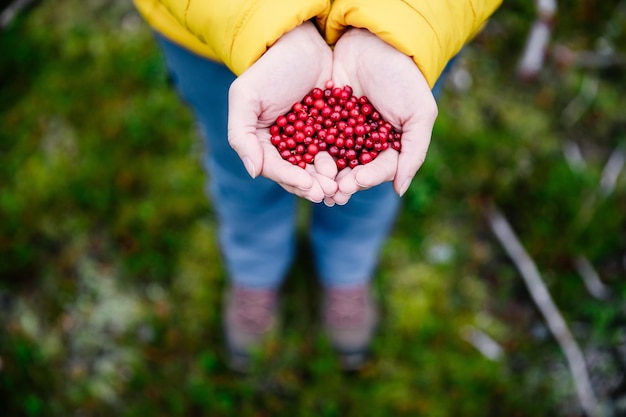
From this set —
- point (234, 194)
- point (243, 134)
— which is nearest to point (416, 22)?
point (243, 134)

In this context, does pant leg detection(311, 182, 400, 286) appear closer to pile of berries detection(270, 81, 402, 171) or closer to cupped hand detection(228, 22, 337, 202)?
pile of berries detection(270, 81, 402, 171)

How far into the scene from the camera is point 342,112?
166cm

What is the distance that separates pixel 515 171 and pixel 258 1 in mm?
2125

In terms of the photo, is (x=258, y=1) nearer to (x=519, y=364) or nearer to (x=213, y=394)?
(x=213, y=394)

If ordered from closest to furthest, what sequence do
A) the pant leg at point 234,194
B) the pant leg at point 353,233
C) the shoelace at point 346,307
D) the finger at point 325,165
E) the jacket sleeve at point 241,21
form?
the jacket sleeve at point 241,21
the finger at point 325,165
the pant leg at point 234,194
the pant leg at point 353,233
the shoelace at point 346,307

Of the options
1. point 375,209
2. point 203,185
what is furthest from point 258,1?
point 203,185

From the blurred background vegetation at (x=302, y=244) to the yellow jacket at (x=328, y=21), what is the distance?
1.58 m

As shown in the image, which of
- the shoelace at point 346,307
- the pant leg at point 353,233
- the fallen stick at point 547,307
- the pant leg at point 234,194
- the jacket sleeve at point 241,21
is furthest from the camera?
the shoelace at point 346,307

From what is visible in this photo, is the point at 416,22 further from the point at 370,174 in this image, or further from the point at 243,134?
the point at 243,134

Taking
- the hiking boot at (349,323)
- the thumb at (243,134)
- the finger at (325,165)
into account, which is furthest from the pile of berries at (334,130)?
the hiking boot at (349,323)

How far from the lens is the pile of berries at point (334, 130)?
158cm

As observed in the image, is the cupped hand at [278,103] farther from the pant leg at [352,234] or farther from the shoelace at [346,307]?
the shoelace at [346,307]

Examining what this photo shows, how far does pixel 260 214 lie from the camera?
2.25 metres

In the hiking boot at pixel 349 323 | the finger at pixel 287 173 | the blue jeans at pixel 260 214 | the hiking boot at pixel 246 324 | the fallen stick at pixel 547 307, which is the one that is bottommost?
the fallen stick at pixel 547 307
